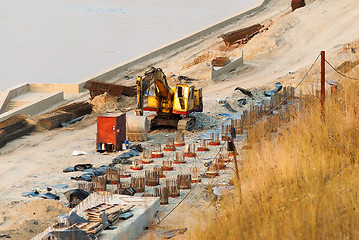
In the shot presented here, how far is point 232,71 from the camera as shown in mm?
35250

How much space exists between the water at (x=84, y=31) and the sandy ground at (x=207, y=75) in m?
10.5

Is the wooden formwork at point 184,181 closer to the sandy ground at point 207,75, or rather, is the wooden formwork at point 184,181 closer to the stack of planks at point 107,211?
the sandy ground at point 207,75

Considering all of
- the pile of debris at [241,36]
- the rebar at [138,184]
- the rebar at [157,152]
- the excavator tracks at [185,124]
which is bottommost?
the rebar at [138,184]

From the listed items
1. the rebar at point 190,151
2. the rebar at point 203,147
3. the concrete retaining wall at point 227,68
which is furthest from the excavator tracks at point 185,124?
the concrete retaining wall at point 227,68

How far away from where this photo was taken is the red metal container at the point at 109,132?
2089 cm

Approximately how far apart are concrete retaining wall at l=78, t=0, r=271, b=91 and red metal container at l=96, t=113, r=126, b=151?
43.9 ft

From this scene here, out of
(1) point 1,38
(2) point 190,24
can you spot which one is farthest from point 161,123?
(2) point 190,24

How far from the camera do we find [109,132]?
68.9 ft

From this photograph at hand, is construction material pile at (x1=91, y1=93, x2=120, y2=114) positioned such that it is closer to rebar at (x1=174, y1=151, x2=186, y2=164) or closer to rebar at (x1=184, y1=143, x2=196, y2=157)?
rebar at (x1=184, y1=143, x2=196, y2=157)

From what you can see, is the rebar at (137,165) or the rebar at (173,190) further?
the rebar at (137,165)

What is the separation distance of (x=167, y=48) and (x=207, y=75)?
30.4 feet

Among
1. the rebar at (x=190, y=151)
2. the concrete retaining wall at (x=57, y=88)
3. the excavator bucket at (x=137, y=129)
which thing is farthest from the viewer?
the concrete retaining wall at (x=57, y=88)

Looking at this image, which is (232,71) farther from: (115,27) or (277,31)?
(115,27)

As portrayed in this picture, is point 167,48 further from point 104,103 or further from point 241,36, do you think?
point 104,103
